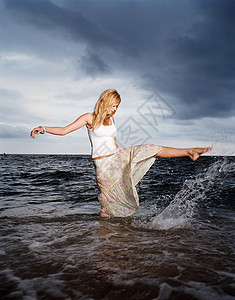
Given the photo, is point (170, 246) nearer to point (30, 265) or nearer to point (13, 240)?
point (30, 265)

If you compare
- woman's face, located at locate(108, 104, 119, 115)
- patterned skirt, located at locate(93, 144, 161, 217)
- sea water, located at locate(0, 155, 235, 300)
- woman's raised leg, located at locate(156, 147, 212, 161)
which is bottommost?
sea water, located at locate(0, 155, 235, 300)

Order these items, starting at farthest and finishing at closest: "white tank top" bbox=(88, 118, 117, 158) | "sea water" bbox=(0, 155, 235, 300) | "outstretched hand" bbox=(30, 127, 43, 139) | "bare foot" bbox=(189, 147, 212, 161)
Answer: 1. "white tank top" bbox=(88, 118, 117, 158)
2. "bare foot" bbox=(189, 147, 212, 161)
3. "outstretched hand" bbox=(30, 127, 43, 139)
4. "sea water" bbox=(0, 155, 235, 300)

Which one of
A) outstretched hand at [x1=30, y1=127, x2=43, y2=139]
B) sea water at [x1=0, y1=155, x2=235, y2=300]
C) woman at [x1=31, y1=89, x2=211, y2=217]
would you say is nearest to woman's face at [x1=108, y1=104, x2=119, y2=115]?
woman at [x1=31, y1=89, x2=211, y2=217]

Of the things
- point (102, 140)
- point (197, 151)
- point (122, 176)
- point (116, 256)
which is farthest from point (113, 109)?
point (116, 256)

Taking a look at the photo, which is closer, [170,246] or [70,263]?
[70,263]

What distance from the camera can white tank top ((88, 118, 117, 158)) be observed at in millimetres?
4137

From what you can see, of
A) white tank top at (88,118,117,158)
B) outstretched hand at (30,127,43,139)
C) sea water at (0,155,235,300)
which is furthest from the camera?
Result: white tank top at (88,118,117,158)

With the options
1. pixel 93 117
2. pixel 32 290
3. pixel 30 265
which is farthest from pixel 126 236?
pixel 93 117

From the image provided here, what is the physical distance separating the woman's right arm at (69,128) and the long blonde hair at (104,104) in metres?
0.15

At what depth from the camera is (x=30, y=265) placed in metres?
2.43

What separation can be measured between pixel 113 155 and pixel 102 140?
344mm

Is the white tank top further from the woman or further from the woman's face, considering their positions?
the woman's face

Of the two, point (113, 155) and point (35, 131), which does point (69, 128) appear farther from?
point (113, 155)

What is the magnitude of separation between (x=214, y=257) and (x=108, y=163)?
2.26m
